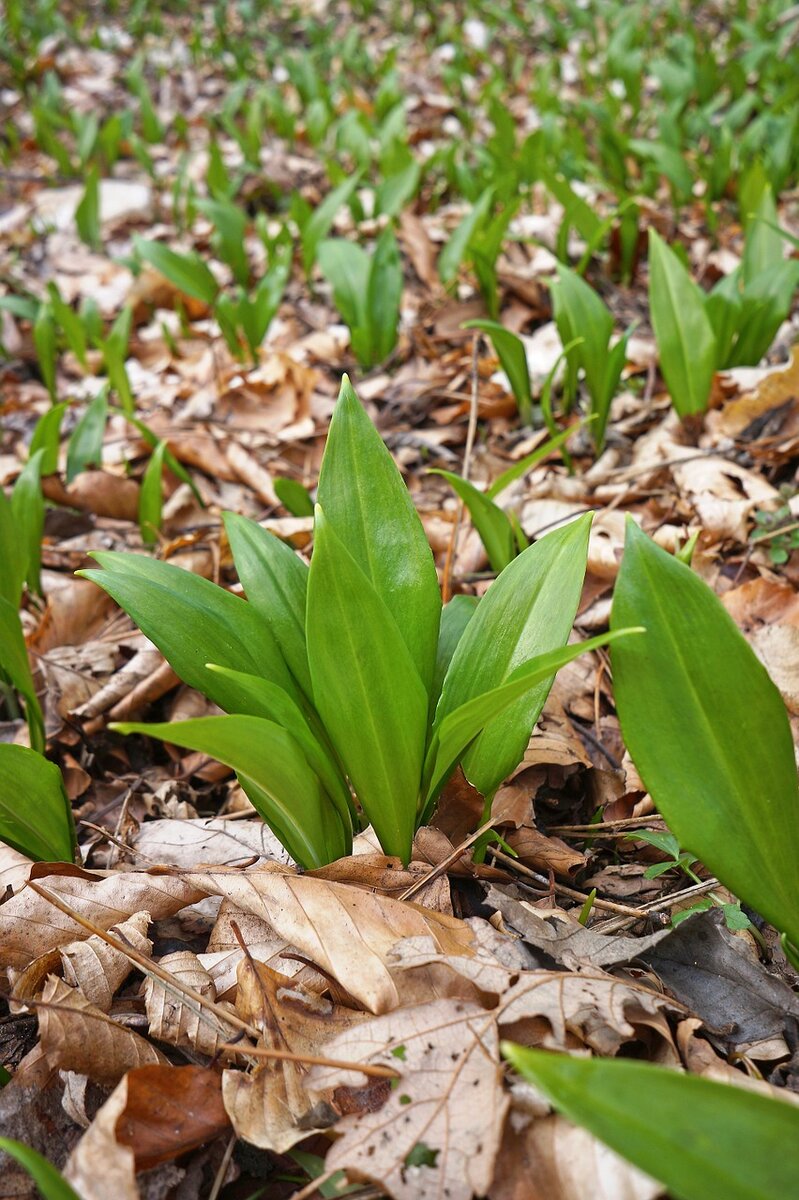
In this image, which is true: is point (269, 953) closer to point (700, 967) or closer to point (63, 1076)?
point (63, 1076)

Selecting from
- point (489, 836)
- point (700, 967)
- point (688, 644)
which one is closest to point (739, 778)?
point (688, 644)

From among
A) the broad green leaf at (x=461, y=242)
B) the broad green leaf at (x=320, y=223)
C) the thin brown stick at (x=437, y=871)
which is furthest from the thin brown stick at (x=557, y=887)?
the broad green leaf at (x=320, y=223)

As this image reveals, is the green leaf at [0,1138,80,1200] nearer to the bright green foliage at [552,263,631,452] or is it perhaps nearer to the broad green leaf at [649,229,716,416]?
the bright green foliage at [552,263,631,452]

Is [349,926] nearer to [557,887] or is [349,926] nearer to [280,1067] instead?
[280,1067]

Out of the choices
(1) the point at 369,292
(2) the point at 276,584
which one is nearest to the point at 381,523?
(2) the point at 276,584

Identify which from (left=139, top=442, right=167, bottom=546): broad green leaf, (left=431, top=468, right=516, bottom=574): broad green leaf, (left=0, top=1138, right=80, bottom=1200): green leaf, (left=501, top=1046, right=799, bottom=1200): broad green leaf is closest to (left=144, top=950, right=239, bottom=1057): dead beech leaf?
(left=0, top=1138, right=80, bottom=1200): green leaf

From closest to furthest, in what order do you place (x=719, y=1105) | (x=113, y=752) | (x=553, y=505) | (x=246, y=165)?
(x=719, y=1105) < (x=113, y=752) < (x=553, y=505) < (x=246, y=165)
